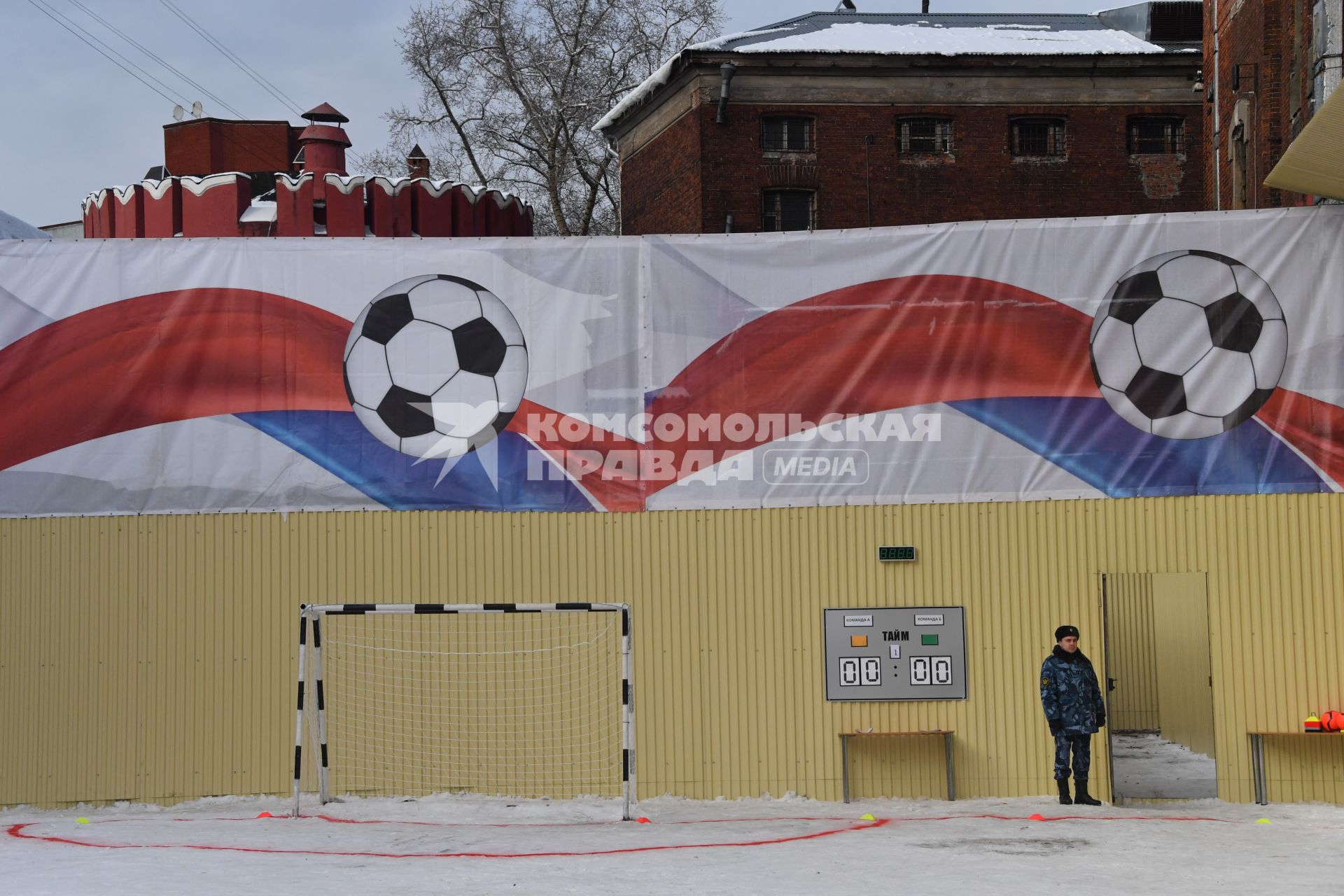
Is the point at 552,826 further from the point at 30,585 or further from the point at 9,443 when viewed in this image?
the point at 9,443

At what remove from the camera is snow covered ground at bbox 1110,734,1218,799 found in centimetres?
1399

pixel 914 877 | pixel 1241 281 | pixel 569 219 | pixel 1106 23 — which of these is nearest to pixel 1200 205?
pixel 1106 23

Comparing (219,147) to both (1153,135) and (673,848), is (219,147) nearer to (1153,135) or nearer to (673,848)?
(1153,135)

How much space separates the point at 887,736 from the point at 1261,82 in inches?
401

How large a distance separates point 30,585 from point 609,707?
5.79 meters

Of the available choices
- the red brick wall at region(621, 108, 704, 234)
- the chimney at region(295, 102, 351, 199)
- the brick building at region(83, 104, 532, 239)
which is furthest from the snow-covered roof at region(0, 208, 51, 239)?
the red brick wall at region(621, 108, 704, 234)

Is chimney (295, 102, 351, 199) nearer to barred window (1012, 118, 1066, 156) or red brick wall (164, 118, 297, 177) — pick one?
barred window (1012, 118, 1066, 156)

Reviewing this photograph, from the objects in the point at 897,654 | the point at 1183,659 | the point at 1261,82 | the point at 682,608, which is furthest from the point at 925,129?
the point at 682,608

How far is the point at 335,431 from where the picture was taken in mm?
13852

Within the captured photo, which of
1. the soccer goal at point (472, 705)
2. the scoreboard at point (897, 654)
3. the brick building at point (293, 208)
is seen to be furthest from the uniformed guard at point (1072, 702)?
the brick building at point (293, 208)

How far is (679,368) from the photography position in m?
13.8

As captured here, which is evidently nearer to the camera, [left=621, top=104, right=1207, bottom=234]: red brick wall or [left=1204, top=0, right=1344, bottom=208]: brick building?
[left=1204, top=0, right=1344, bottom=208]: brick building

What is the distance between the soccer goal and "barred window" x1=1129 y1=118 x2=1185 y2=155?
100ft

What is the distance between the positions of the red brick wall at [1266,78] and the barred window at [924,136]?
1758 cm
